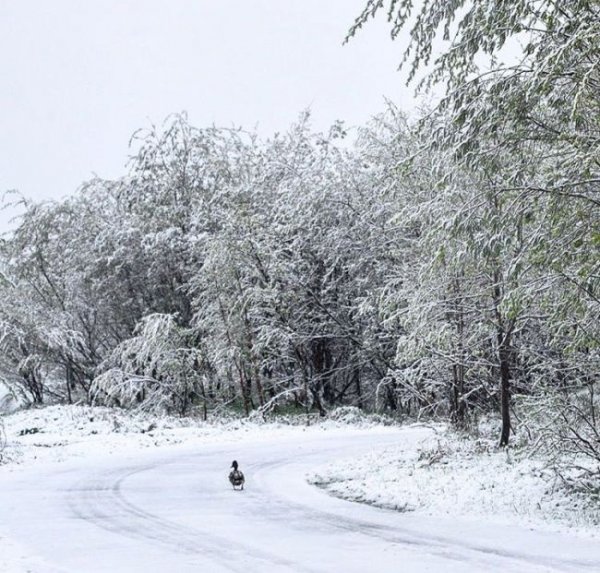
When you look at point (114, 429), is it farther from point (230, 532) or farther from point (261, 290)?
point (230, 532)

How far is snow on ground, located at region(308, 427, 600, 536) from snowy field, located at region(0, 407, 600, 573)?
33 millimetres

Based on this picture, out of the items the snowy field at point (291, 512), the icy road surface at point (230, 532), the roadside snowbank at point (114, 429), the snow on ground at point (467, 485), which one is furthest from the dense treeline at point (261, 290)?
the icy road surface at point (230, 532)

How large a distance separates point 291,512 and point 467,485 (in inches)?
127

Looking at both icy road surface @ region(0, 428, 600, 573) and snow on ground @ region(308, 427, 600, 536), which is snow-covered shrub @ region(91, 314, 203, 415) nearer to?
icy road surface @ region(0, 428, 600, 573)

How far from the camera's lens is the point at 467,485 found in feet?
41.2

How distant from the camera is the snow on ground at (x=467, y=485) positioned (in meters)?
10.6

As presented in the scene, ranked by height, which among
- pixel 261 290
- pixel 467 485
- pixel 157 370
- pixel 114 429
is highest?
pixel 261 290

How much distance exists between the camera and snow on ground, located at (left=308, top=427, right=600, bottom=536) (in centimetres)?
1057

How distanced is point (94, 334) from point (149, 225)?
6.93 metres

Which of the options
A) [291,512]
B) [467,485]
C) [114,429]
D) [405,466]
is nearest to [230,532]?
[291,512]

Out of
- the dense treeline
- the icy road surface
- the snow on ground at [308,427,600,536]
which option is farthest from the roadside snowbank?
the snow on ground at [308,427,600,536]

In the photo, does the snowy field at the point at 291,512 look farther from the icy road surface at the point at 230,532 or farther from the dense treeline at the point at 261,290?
the dense treeline at the point at 261,290

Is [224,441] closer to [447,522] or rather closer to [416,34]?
[447,522]

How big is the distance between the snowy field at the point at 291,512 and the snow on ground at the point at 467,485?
0.11 feet
